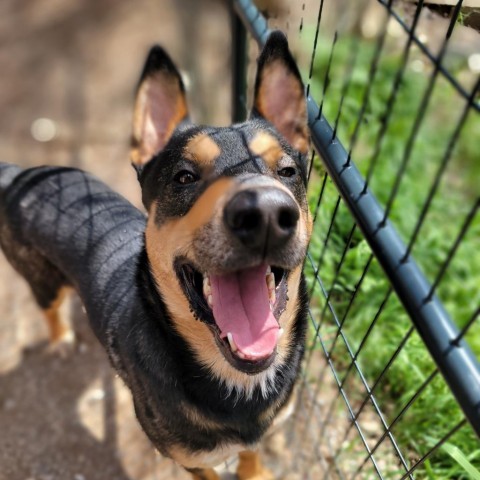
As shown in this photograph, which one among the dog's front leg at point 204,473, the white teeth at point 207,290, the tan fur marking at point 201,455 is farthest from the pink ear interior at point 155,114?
the dog's front leg at point 204,473

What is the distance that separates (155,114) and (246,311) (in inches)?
38.4

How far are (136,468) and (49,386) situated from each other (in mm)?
867

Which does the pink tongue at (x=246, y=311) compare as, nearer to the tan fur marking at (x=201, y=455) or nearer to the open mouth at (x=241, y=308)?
the open mouth at (x=241, y=308)

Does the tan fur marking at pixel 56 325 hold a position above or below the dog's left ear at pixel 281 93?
below

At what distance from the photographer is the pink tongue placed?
5.92 feet

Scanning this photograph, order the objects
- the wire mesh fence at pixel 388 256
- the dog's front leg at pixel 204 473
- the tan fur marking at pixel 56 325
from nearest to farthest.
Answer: the wire mesh fence at pixel 388 256
the dog's front leg at pixel 204 473
the tan fur marking at pixel 56 325

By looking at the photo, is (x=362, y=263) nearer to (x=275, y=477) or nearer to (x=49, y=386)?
(x=275, y=477)

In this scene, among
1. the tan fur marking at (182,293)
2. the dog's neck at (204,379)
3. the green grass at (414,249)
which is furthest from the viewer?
the green grass at (414,249)

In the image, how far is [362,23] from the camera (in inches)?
218

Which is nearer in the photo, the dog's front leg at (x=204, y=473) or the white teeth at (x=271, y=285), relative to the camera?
the white teeth at (x=271, y=285)

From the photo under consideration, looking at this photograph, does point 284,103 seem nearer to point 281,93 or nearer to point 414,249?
point 281,93

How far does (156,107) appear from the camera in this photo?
215 centimetres

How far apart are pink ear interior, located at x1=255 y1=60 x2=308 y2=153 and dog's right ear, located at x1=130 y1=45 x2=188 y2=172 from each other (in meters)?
0.36

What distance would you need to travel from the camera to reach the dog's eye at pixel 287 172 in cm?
195
